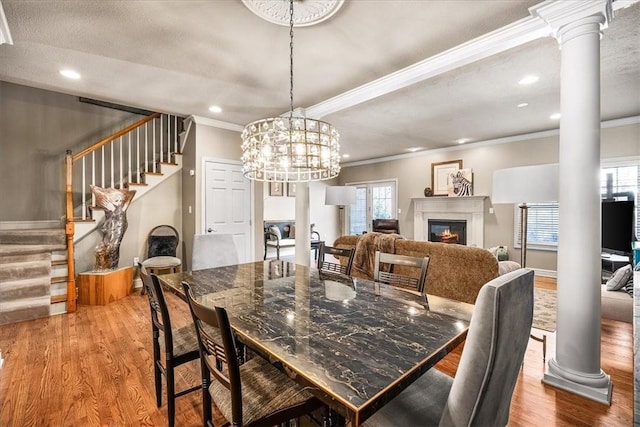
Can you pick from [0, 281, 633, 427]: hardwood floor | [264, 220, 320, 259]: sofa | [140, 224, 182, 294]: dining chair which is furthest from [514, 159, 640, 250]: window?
[140, 224, 182, 294]: dining chair

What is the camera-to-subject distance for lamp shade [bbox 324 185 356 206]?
18.2 ft

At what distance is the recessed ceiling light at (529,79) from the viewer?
10.0 ft

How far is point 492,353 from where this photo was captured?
2.66 feet

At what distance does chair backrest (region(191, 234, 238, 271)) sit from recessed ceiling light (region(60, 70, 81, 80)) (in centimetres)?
214

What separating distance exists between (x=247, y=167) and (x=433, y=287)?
2320 millimetres

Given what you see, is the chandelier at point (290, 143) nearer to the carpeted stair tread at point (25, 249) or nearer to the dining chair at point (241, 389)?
the dining chair at point (241, 389)

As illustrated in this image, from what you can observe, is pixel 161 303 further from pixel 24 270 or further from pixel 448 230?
pixel 448 230

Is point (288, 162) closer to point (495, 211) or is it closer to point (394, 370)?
point (394, 370)

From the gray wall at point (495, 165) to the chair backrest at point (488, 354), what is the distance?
5.54 meters

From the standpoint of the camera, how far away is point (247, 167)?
2279mm

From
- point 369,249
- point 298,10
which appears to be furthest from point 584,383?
point 298,10

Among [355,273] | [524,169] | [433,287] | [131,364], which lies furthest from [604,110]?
[131,364]

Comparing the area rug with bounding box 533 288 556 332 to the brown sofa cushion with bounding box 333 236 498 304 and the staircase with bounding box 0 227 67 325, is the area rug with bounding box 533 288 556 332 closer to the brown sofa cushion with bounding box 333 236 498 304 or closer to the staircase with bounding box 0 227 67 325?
the brown sofa cushion with bounding box 333 236 498 304

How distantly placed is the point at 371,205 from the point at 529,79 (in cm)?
521
